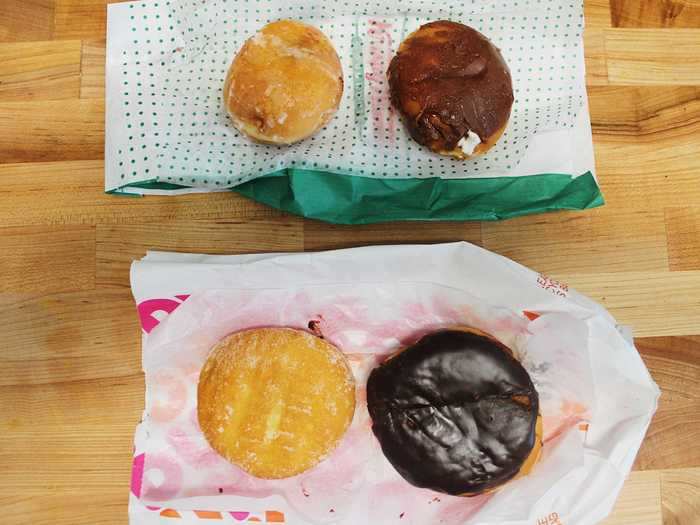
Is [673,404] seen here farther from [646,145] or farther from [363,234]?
[363,234]

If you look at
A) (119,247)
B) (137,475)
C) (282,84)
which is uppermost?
(282,84)

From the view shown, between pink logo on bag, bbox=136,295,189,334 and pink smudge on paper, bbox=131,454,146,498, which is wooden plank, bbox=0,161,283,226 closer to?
pink logo on bag, bbox=136,295,189,334

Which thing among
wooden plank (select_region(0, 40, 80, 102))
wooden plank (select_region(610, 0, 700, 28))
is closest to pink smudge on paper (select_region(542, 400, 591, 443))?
wooden plank (select_region(610, 0, 700, 28))

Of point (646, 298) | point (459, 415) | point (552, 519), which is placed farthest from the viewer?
point (646, 298)

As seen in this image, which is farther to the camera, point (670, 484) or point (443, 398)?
point (670, 484)

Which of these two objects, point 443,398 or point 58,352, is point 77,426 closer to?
point 58,352

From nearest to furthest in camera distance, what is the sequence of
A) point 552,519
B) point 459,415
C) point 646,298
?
1. point 459,415
2. point 552,519
3. point 646,298

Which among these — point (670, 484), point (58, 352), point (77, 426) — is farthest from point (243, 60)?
point (670, 484)

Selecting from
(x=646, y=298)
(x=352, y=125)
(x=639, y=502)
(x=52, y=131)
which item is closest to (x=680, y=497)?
(x=639, y=502)
